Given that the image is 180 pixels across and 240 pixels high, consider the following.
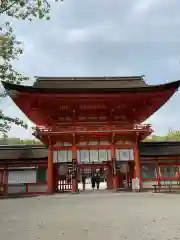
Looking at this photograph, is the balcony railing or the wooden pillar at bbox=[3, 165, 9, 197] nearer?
the balcony railing

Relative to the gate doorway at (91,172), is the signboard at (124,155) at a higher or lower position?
higher

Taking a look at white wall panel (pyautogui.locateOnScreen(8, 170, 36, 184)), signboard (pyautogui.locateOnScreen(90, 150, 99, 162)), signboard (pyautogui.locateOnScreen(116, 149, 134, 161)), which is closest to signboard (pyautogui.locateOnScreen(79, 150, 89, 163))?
signboard (pyautogui.locateOnScreen(90, 150, 99, 162))

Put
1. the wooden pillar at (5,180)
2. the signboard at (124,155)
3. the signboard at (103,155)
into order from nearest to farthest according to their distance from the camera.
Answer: the signboard at (103,155), the signboard at (124,155), the wooden pillar at (5,180)

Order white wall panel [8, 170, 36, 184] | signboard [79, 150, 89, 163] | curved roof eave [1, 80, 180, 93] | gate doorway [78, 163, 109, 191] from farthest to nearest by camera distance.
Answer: gate doorway [78, 163, 109, 191], white wall panel [8, 170, 36, 184], signboard [79, 150, 89, 163], curved roof eave [1, 80, 180, 93]

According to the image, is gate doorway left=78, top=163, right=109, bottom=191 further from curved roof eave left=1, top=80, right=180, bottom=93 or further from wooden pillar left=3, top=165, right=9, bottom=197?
curved roof eave left=1, top=80, right=180, bottom=93

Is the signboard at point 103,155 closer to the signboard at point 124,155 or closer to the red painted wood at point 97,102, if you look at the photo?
the signboard at point 124,155

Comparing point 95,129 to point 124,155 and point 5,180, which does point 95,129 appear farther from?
point 5,180

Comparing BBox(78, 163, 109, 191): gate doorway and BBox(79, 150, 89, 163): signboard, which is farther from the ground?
BBox(79, 150, 89, 163): signboard

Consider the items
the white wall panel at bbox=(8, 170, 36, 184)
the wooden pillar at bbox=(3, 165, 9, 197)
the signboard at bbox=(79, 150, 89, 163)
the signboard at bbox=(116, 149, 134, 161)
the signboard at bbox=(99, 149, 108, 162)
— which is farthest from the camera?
the white wall panel at bbox=(8, 170, 36, 184)

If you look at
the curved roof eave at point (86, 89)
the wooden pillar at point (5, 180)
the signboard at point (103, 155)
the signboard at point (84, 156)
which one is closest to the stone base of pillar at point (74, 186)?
the signboard at point (84, 156)

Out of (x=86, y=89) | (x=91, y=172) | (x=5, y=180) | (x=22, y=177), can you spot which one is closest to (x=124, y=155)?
(x=86, y=89)

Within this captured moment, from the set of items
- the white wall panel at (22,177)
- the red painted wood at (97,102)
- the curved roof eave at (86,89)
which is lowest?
the white wall panel at (22,177)

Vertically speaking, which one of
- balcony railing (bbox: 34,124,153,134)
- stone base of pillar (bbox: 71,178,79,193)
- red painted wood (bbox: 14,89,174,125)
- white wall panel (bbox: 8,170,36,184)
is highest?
red painted wood (bbox: 14,89,174,125)

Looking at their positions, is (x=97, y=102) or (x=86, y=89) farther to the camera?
(x=97, y=102)
